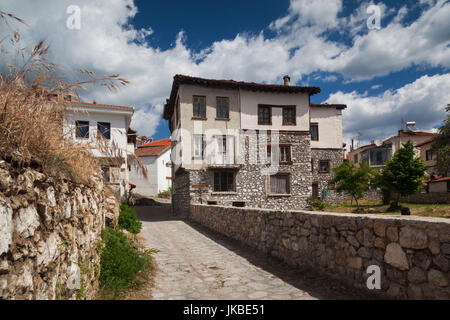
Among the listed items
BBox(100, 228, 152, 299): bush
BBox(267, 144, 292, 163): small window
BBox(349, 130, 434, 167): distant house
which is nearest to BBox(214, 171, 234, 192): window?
BBox(267, 144, 292, 163): small window

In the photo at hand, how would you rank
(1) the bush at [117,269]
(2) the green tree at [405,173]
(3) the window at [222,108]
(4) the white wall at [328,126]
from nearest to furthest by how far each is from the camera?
(1) the bush at [117,269] → (3) the window at [222,108] → (2) the green tree at [405,173] → (4) the white wall at [328,126]

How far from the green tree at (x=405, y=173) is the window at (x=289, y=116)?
881cm

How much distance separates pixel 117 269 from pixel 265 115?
19.9m

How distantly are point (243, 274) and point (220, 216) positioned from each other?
5.83 metres

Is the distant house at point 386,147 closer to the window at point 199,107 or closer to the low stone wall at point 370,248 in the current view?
the window at point 199,107

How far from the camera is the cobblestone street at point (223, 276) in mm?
4684

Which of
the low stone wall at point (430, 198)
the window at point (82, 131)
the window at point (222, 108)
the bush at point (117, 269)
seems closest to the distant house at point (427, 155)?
the low stone wall at point (430, 198)

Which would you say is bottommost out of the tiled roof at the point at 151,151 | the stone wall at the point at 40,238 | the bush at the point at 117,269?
the bush at the point at 117,269

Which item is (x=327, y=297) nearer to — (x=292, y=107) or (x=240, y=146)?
(x=240, y=146)

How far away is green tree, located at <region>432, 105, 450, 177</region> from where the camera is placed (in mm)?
30242

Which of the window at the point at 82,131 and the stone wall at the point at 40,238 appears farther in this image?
the window at the point at 82,131

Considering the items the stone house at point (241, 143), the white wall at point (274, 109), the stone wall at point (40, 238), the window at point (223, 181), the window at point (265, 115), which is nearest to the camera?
the stone wall at point (40, 238)

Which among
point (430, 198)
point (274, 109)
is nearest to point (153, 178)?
point (274, 109)
